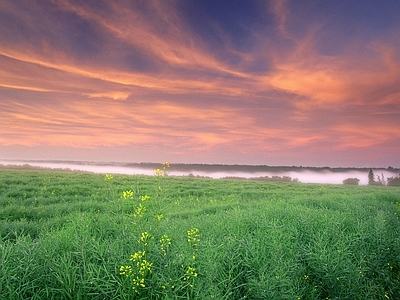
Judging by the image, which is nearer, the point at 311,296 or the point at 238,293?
the point at 238,293

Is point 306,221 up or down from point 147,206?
down

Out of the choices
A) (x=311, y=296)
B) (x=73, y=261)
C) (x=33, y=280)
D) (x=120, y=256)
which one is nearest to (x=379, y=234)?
(x=311, y=296)

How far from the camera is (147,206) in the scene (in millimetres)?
6266

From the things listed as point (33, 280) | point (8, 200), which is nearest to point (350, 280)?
point (33, 280)

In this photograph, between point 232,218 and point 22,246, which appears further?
point 232,218

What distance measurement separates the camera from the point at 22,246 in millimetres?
5414

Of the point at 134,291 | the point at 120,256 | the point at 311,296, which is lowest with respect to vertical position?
the point at 311,296

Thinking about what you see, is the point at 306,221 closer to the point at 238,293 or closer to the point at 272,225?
the point at 272,225

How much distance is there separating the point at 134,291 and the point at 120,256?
0.83 m

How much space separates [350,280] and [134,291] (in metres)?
4.34

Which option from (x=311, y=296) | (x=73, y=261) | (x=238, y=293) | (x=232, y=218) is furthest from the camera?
(x=232, y=218)

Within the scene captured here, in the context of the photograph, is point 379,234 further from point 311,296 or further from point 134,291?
point 134,291

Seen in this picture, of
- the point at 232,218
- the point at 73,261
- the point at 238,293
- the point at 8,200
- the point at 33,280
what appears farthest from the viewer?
the point at 8,200

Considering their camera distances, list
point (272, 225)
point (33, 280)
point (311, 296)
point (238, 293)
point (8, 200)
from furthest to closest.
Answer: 1. point (8, 200)
2. point (272, 225)
3. point (311, 296)
4. point (238, 293)
5. point (33, 280)
